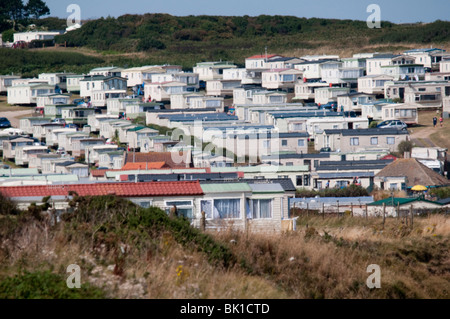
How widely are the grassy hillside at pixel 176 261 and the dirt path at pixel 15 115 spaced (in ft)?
192

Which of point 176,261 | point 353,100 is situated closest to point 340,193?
point 176,261

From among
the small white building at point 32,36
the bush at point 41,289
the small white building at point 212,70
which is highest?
the small white building at point 32,36

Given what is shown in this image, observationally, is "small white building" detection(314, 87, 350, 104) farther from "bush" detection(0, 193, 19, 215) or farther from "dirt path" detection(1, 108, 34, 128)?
"bush" detection(0, 193, 19, 215)

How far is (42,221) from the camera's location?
1249 centimetres

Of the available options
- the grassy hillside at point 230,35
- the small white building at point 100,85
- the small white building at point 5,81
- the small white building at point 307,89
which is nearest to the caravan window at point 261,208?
the small white building at point 307,89

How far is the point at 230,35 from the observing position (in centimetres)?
12688

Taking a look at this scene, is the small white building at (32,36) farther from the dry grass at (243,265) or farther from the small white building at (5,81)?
the dry grass at (243,265)

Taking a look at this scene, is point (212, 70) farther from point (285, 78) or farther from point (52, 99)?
point (52, 99)

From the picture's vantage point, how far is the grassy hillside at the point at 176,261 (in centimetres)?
1085

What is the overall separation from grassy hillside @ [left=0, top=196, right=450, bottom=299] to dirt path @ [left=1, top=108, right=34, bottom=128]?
Answer: 192 ft

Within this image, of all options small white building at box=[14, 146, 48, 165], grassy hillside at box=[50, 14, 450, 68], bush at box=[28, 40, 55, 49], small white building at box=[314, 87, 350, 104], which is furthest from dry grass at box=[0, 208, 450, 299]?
bush at box=[28, 40, 55, 49]

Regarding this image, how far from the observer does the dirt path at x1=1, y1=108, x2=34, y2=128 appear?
71.2 m

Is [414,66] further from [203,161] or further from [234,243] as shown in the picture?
[234,243]
